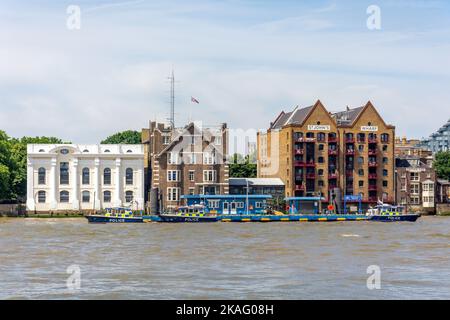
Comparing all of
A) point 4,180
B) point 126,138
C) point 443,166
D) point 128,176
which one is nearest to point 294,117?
point 128,176

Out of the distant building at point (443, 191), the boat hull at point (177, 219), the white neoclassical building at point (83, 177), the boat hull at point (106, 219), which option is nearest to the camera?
the boat hull at point (106, 219)

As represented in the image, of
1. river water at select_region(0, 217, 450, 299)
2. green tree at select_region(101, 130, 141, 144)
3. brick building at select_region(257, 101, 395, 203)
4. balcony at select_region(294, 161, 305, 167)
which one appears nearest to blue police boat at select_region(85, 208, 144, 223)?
brick building at select_region(257, 101, 395, 203)

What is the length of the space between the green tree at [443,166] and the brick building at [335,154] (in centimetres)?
2516

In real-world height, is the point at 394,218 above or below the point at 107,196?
below

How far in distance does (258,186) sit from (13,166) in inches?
1632

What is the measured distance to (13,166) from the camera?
5502 inches

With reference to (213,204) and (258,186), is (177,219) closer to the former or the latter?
(213,204)

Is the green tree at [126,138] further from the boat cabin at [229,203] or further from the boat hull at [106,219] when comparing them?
the boat hull at [106,219]

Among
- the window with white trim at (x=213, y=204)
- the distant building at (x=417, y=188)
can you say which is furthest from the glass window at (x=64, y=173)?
the distant building at (x=417, y=188)

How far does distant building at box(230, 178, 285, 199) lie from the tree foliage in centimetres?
3657

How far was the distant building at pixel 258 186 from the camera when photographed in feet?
458

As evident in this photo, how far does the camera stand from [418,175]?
15200cm

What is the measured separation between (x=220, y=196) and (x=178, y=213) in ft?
43.8

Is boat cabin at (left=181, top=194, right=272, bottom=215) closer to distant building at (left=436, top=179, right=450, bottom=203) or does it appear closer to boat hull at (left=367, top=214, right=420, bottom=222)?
boat hull at (left=367, top=214, right=420, bottom=222)
